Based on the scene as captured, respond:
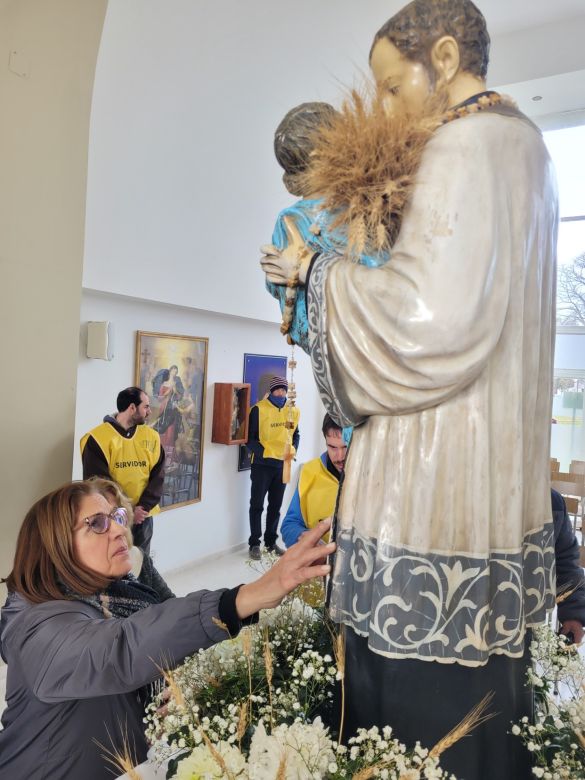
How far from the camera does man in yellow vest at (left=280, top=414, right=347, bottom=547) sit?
2826 mm

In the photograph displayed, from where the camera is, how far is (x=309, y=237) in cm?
109

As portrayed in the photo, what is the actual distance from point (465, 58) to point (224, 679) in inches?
52.2

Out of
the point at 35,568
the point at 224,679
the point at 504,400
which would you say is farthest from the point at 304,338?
the point at 35,568

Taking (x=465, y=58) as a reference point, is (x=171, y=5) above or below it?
above

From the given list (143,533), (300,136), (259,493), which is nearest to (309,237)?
(300,136)

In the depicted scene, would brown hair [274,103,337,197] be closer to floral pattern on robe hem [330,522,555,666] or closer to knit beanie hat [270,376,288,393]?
floral pattern on robe hem [330,522,555,666]

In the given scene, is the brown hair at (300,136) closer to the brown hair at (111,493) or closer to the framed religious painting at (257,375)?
the brown hair at (111,493)

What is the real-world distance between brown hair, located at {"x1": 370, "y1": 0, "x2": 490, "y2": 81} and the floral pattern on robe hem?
2.78 feet

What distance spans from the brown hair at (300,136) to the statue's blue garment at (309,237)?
0.17ft

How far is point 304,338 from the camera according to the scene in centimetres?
112

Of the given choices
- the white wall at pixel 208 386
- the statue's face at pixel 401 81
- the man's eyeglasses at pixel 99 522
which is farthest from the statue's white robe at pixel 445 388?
the white wall at pixel 208 386

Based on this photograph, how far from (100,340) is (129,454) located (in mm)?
886

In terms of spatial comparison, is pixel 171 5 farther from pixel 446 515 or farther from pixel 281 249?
pixel 446 515

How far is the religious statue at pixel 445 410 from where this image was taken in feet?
3.05
